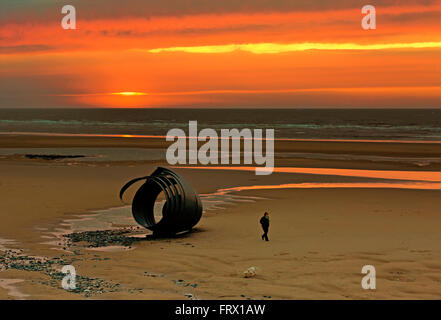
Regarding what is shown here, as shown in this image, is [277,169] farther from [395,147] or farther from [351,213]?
[395,147]

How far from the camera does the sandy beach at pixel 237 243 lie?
1114cm

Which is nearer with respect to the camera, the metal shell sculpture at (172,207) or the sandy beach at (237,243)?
the sandy beach at (237,243)

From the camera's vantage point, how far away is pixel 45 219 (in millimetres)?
18266

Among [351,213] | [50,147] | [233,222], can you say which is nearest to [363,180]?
[351,213]

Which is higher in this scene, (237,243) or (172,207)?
(172,207)

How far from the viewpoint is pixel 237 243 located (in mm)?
14969

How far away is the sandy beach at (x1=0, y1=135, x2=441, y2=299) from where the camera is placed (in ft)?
36.6

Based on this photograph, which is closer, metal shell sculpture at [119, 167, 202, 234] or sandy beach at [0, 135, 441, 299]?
sandy beach at [0, 135, 441, 299]

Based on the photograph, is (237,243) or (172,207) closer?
(237,243)

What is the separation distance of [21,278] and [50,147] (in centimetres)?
4008
